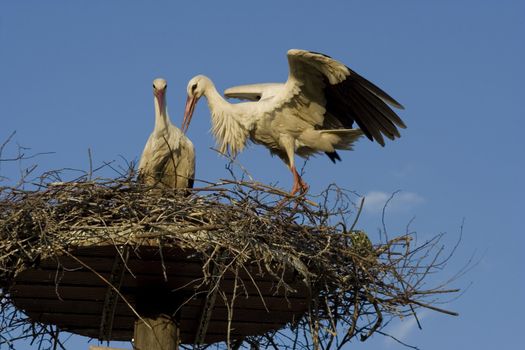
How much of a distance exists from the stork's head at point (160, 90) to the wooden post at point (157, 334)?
1677 millimetres

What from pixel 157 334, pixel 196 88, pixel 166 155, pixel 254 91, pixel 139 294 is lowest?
pixel 157 334

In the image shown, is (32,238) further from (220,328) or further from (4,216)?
(220,328)

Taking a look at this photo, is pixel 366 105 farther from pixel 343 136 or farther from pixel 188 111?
pixel 188 111

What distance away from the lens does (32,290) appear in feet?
17.0

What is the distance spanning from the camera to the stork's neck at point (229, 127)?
7.39m

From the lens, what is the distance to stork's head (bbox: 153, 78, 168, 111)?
657cm

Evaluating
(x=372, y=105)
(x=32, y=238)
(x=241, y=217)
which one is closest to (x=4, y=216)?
(x=32, y=238)

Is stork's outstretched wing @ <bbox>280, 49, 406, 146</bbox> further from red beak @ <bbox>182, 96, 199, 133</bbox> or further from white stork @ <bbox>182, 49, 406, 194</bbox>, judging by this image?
red beak @ <bbox>182, 96, 199, 133</bbox>

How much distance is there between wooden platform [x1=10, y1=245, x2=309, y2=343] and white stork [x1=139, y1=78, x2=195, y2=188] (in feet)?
3.20

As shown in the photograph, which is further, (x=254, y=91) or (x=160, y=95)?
(x=254, y=91)

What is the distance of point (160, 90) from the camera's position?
21.9ft

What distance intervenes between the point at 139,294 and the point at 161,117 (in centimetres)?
147

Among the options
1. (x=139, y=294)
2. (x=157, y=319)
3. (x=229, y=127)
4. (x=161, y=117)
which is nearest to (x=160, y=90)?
(x=161, y=117)

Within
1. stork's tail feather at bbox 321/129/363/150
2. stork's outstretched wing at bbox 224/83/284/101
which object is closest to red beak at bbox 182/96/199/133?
stork's outstretched wing at bbox 224/83/284/101
